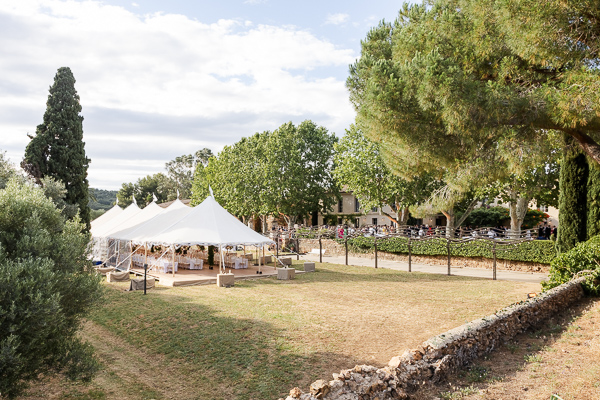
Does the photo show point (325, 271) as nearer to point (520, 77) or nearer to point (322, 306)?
point (322, 306)

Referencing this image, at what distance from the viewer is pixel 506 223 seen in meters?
43.9

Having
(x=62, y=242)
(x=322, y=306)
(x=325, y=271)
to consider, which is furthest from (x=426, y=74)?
(x=325, y=271)

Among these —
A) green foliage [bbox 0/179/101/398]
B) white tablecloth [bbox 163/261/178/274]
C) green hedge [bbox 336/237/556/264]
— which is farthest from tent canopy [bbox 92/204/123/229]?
green foliage [bbox 0/179/101/398]

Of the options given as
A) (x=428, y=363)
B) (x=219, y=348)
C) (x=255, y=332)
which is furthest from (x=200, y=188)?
(x=428, y=363)

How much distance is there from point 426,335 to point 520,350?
2.21 m

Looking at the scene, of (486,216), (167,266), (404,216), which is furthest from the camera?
(486,216)

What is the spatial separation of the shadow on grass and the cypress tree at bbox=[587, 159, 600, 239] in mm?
11630

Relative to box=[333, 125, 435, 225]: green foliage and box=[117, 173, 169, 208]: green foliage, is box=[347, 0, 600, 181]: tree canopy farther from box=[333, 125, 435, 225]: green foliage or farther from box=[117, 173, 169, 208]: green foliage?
box=[117, 173, 169, 208]: green foliage

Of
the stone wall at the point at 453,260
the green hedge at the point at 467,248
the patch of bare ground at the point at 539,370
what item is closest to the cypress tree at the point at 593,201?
the green hedge at the point at 467,248

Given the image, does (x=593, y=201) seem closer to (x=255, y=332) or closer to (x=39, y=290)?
(x=255, y=332)

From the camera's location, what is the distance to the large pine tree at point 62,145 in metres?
20.0

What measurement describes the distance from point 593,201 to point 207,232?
14.9 m

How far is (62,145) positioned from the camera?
67.5 ft

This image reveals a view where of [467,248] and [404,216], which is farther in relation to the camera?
[404,216]
